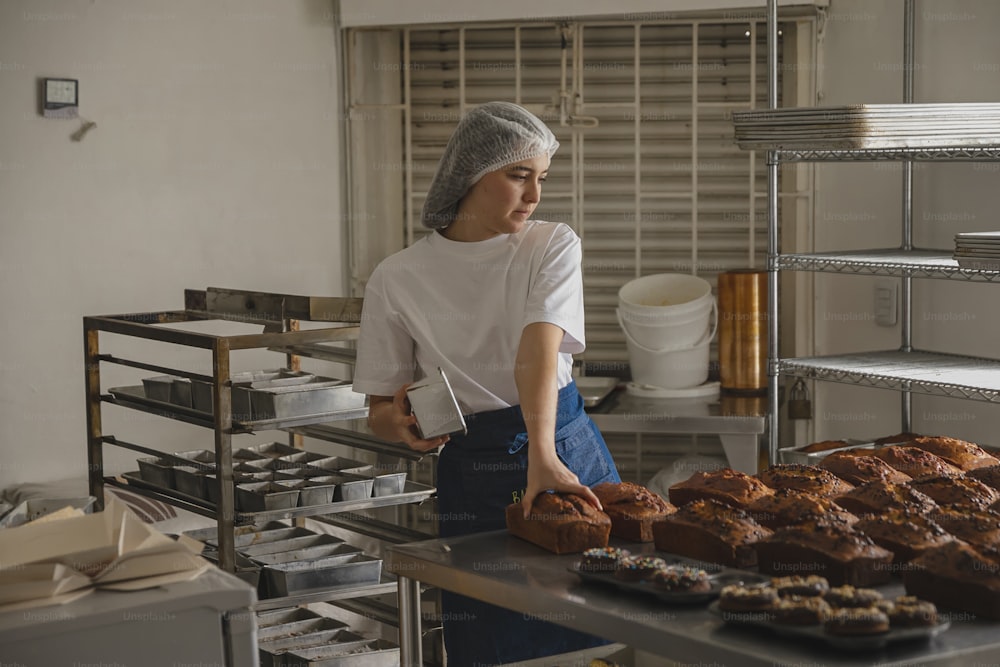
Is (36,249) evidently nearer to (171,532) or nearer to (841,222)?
(171,532)

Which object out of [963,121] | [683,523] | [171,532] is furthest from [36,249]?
[963,121]

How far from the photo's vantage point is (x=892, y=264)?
10.3ft

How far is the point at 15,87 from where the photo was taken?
11.5 ft

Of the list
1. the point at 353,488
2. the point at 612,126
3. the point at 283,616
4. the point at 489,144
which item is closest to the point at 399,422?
the point at 489,144

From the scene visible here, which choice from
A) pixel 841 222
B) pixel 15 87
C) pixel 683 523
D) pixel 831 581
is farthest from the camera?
pixel 841 222

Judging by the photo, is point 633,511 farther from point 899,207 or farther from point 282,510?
point 899,207

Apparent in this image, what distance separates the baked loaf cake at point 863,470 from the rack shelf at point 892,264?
711 mm

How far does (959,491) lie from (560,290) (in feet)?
2.63

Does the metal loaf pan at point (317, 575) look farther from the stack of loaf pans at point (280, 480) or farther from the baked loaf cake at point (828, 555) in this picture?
the baked loaf cake at point (828, 555)

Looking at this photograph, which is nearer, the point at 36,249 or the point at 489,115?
the point at 489,115

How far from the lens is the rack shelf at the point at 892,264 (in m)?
2.99

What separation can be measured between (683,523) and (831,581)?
0.25 m

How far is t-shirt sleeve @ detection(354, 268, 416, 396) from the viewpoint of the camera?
235 centimetres

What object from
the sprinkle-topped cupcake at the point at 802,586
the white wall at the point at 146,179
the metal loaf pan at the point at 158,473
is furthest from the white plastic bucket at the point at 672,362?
the sprinkle-topped cupcake at the point at 802,586
